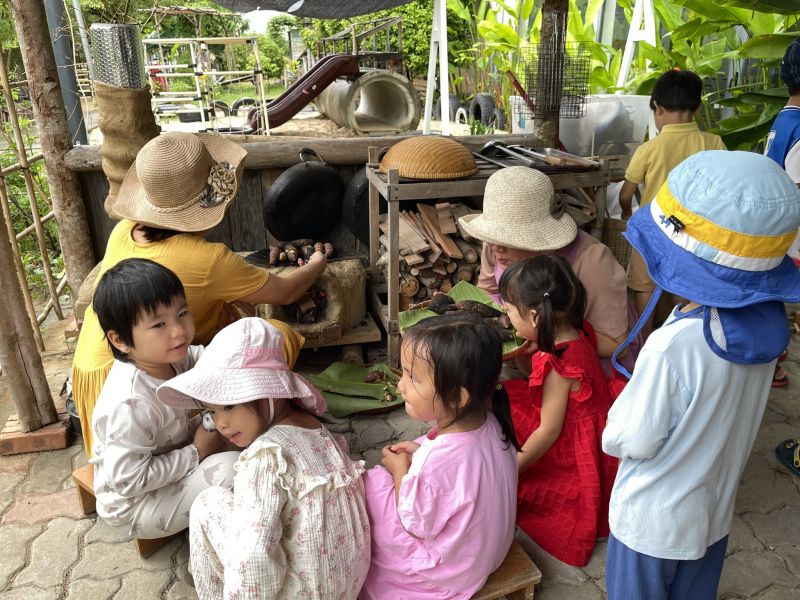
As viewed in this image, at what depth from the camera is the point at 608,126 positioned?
5.93 meters

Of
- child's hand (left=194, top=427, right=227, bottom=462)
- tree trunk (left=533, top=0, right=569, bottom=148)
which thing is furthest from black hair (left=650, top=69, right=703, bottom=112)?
child's hand (left=194, top=427, right=227, bottom=462)

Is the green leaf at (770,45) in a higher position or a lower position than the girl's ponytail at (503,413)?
higher

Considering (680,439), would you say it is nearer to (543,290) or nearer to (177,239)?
(543,290)

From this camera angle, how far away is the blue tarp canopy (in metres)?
5.82

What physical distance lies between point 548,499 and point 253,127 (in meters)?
9.57

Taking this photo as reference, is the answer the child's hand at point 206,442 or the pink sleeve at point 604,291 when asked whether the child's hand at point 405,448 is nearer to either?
the child's hand at point 206,442

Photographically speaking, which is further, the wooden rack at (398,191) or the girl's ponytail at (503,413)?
the wooden rack at (398,191)

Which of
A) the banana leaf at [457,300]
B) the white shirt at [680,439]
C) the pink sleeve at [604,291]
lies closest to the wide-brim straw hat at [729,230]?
the white shirt at [680,439]

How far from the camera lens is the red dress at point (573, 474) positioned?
8.05 ft

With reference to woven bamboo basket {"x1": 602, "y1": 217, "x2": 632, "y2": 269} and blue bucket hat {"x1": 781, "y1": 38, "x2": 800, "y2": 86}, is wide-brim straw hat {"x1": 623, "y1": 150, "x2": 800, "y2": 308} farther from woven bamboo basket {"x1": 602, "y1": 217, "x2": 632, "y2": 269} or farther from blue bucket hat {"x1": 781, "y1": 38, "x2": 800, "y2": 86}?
woven bamboo basket {"x1": 602, "y1": 217, "x2": 632, "y2": 269}

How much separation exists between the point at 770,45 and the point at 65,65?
18.1ft

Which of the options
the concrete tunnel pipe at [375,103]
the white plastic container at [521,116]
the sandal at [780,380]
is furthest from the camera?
the concrete tunnel pipe at [375,103]

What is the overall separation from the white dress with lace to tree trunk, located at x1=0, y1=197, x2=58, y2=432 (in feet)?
5.38

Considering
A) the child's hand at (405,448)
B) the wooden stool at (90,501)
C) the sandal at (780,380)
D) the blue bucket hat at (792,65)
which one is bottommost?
the sandal at (780,380)
